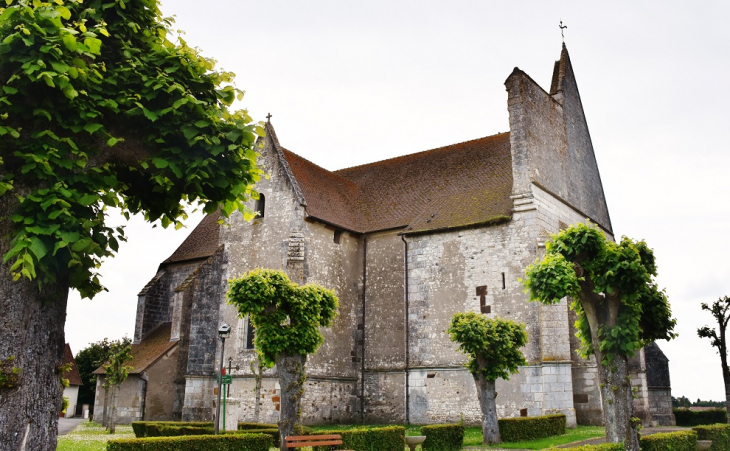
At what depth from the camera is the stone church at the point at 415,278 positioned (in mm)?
22141

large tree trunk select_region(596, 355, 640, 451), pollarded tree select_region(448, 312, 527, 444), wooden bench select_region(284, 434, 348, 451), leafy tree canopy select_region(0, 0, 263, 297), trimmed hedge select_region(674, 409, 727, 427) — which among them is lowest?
trimmed hedge select_region(674, 409, 727, 427)

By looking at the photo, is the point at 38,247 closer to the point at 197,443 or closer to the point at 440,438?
the point at 197,443

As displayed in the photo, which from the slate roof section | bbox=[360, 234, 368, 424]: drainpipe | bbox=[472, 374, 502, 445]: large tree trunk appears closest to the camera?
bbox=[472, 374, 502, 445]: large tree trunk

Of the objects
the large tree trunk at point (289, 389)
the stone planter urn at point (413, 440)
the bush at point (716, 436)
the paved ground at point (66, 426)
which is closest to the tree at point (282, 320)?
the large tree trunk at point (289, 389)

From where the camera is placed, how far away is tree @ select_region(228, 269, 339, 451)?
15.1m

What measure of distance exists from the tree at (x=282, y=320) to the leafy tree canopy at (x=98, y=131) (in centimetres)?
692

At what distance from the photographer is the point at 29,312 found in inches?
263

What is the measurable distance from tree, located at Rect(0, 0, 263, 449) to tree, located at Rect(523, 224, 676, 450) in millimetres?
6776

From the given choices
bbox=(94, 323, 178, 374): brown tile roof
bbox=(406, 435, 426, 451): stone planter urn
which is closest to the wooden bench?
bbox=(406, 435, 426, 451): stone planter urn

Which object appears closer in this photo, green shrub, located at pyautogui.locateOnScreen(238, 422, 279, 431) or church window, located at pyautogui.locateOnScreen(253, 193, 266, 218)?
green shrub, located at pyautogui.locateOnScreen(238, 422, 279, 431)

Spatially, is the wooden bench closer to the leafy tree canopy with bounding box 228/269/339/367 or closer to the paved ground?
the leafy tree canopy with bounding box 228/269/339/367

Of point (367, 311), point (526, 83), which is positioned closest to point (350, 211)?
point (367, 311)

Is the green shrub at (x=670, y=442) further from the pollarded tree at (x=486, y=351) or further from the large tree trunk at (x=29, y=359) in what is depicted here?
the large tree trunk at (x=29, y=359)

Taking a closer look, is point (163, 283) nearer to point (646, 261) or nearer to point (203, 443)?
point (203, 443)
